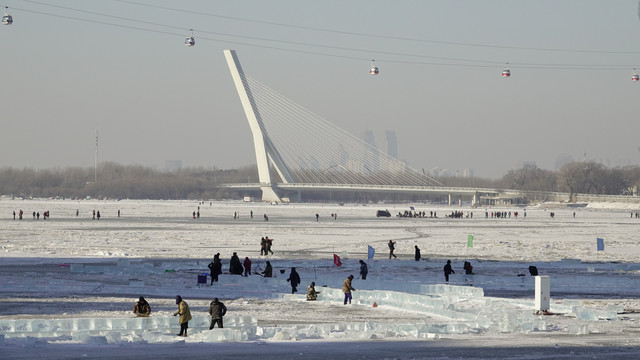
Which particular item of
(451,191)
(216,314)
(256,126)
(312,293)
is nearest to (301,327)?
(216,314)

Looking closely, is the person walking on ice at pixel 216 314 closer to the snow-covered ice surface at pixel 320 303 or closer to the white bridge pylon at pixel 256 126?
the snow-covered ice surface at pixel 320 303

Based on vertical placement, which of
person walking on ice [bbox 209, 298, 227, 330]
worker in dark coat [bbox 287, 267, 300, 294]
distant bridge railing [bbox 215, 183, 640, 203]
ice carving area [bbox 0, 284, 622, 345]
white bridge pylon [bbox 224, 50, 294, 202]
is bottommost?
ice carving area [bbox 0, 284, 622, 345]

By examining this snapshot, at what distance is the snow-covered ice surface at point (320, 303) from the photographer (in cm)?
1784

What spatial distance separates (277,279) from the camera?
29.2 metres

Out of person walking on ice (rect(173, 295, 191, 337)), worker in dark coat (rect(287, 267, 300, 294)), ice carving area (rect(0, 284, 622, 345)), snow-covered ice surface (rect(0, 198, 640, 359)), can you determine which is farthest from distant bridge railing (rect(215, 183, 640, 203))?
person walking on ice (rect(173, 295, 191, 337))

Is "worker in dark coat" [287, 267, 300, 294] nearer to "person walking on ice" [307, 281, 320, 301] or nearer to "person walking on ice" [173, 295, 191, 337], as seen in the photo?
"person walking on ice" [307, 281, 320, 301]

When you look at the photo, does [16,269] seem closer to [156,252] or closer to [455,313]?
[156,252]

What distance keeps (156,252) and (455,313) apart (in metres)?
22.5

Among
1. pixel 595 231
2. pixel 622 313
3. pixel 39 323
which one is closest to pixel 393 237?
pixel 595 231

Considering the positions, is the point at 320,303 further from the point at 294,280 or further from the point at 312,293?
the point at 294,280

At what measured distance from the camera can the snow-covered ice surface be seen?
17.8m

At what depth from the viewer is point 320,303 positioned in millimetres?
25062

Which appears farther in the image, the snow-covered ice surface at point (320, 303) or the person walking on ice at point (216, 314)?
the person walking on ice at point (216, 314)

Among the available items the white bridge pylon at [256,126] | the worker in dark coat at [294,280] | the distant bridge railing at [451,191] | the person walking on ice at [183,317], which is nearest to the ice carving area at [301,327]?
the person walking on ice at [183,317]
